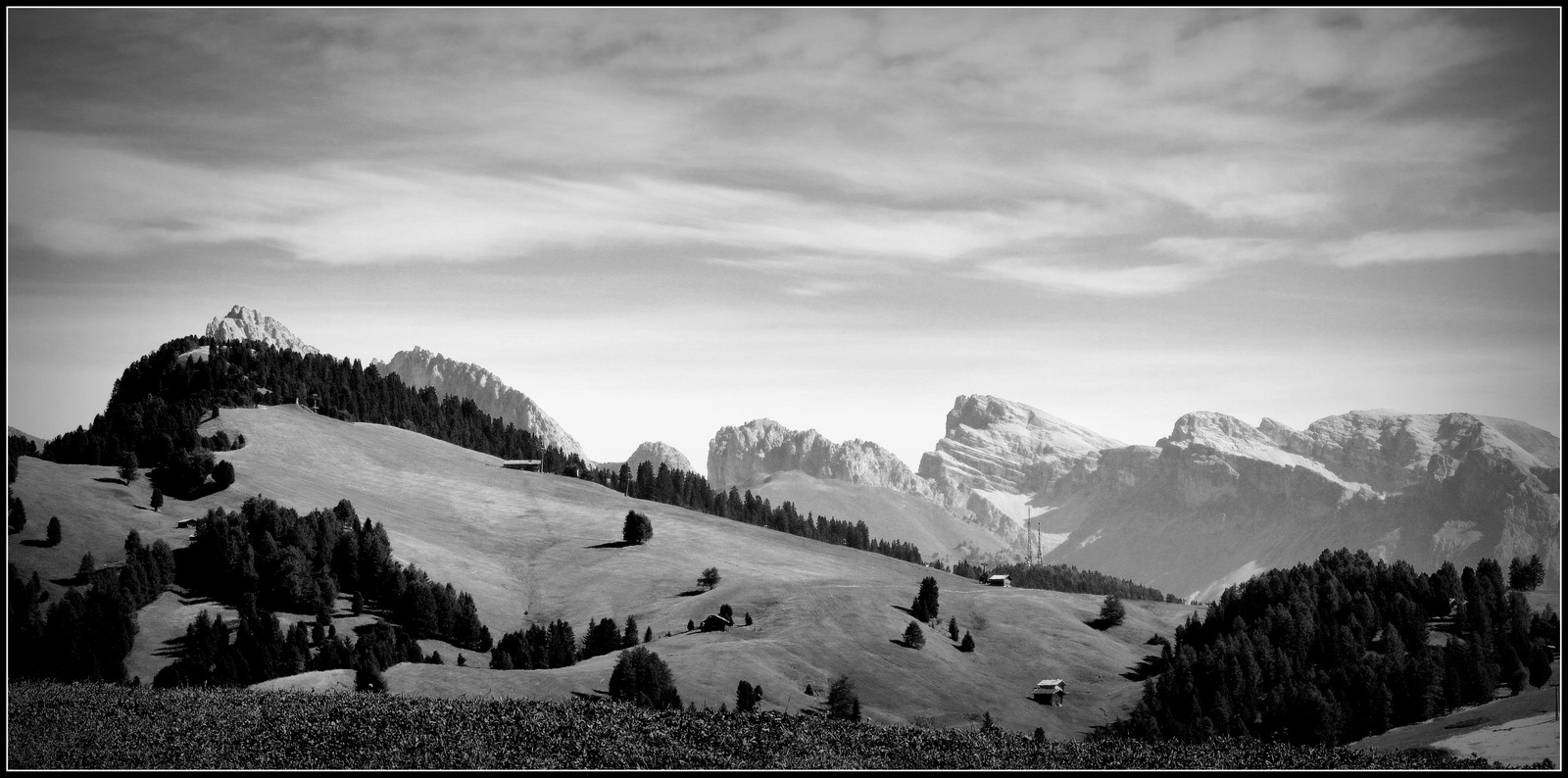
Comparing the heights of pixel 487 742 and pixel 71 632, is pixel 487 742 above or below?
below

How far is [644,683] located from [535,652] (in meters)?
53.4

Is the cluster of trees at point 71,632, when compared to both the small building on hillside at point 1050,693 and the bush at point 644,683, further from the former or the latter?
the small building on hillside at point 1050,693

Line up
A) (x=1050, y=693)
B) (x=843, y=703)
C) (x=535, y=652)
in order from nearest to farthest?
1. (x=843, y=703)
2. (x=1050, y=693)
3. (x=535, y=652)

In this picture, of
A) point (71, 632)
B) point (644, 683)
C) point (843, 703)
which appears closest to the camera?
point (644, 683)

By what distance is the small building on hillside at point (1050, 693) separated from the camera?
186250 millimetres

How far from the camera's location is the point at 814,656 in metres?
175

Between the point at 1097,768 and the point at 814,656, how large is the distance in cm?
7238

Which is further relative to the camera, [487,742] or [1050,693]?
[1050,693]

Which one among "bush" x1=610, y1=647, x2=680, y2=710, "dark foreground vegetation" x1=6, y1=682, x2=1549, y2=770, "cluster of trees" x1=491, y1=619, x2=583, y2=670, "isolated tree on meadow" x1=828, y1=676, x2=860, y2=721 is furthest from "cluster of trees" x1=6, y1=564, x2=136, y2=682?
"isolated tree on meadow" x1=828, y1=676, x2=860, y2=721

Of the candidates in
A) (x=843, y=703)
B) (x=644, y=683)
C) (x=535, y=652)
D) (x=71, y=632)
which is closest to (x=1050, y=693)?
(x=843, y=703)

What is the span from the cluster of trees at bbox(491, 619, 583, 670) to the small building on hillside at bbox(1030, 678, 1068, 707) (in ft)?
214

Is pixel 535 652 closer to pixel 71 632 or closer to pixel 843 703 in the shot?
pixel 843 703

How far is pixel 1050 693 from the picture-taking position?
187 metres

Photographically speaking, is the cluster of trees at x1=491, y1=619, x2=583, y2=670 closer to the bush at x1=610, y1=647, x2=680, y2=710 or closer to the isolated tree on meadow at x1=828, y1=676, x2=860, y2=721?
the bush at x1=610, y1=647, x2=680, y2=710
